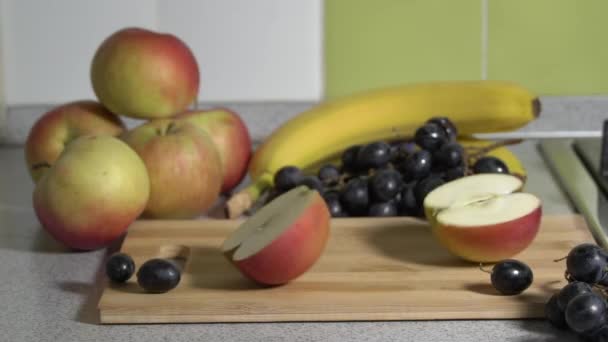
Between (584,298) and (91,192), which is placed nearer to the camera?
(584,298)

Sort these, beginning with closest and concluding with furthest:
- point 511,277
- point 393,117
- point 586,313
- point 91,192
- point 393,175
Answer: point 586,313 < point 511,277 < point 91,192 < point 393,175 < point 393,117

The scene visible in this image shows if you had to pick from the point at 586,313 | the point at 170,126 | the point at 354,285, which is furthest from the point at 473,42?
the point at 586,313

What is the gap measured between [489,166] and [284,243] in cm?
36

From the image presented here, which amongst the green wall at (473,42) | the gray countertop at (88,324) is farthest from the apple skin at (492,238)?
the green wall at (473,42)

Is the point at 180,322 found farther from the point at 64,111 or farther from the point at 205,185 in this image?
the point at 64,111

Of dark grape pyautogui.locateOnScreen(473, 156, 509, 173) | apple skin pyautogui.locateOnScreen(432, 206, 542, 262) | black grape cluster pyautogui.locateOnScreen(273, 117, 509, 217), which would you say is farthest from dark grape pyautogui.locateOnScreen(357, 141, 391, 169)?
apple skin pyautogui.locateOnScreen(432, 206, 542, 262)

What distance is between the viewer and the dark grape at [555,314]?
2.78ft

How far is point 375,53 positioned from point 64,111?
0.59 meters

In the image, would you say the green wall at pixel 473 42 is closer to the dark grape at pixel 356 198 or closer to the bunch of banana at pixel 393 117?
the bunch of banana at pixel 393 117

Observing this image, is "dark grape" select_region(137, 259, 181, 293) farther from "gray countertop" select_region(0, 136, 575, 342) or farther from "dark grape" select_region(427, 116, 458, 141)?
"dark grape" select_region(427, 116, 458, 141)

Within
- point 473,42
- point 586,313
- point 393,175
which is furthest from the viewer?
point 473,42

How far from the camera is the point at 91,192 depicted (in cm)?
105

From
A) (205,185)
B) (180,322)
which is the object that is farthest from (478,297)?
(205,185)

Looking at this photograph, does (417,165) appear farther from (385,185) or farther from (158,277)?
(158,277)
